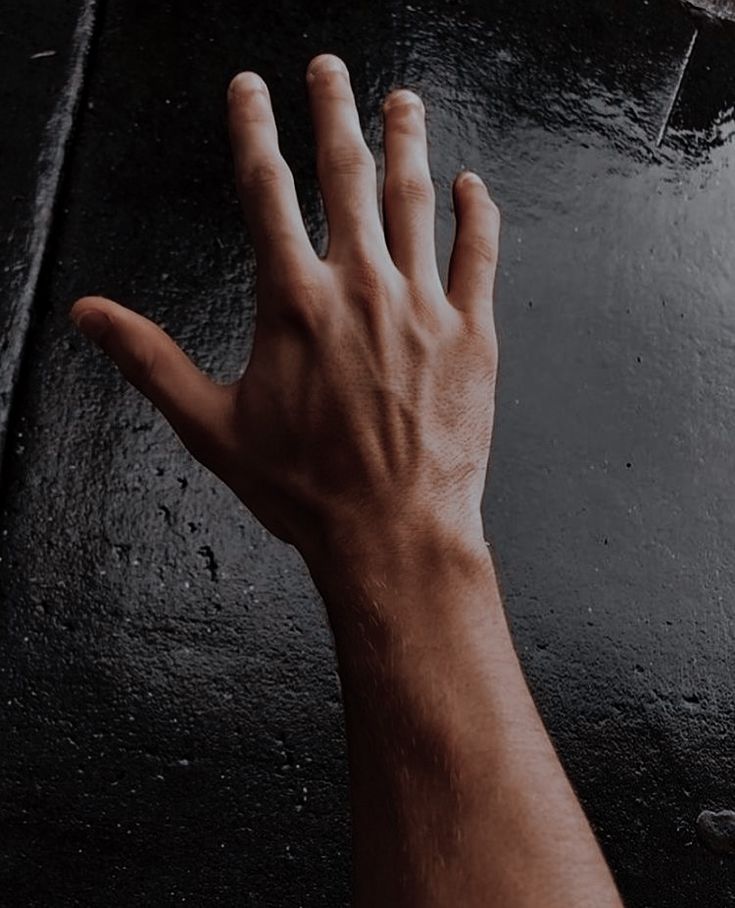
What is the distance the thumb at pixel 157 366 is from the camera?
166cm

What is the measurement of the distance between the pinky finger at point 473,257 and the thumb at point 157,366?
1.33 ft

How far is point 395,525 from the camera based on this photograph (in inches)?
57.4

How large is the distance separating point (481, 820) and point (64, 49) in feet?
8.27

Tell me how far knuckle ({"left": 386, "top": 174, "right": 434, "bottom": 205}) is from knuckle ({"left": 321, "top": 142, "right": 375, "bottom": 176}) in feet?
0.16

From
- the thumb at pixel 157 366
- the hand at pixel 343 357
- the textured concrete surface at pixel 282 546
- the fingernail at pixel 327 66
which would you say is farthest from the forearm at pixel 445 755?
the textured concrete surface at pixel 282 546

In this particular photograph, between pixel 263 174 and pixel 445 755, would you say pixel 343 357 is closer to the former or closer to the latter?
pixel 263 174

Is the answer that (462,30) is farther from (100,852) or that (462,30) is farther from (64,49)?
(100,852)

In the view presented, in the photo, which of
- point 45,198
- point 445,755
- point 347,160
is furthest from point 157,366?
point 45,198

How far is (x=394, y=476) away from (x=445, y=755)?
0.40 meters

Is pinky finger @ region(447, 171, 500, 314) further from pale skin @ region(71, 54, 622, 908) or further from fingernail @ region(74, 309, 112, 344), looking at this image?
fingernail @ region(74, 309, 112, 344)

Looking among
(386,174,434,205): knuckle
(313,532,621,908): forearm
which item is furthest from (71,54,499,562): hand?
(313,532,621,908): forearm

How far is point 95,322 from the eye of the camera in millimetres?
1704

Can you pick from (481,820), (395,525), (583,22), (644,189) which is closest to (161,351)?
(395,525)

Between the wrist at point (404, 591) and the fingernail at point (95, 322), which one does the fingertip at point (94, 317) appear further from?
the wrist at point (404, 591)
